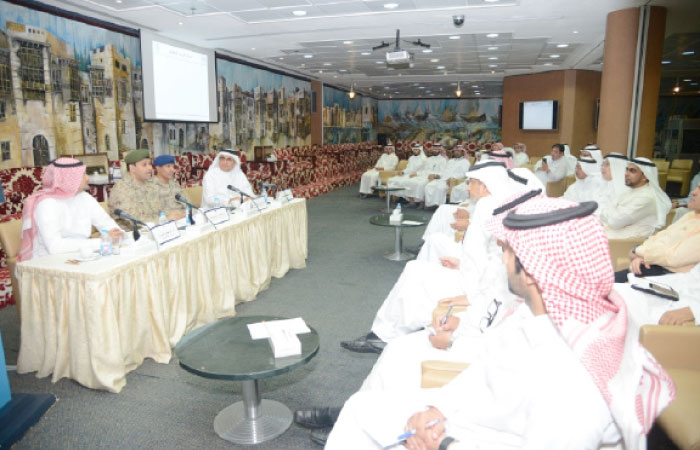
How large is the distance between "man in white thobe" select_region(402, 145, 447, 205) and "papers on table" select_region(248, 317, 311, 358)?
811 cm

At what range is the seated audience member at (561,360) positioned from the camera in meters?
1.20

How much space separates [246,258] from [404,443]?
10.7 feet

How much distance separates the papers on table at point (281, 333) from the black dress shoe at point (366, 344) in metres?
0.97

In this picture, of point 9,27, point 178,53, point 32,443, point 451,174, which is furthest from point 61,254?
point 451,174

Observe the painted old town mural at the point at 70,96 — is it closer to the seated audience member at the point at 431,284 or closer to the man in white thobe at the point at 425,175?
the man in white thobe at the point at 425,175

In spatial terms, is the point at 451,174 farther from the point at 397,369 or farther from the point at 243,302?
the point at 397,369

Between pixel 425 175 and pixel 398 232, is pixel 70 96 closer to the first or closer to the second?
pixel 398 232

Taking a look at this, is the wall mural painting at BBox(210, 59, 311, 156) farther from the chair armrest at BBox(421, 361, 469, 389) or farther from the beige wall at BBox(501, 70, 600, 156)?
the chair armrest at BBox(421, 361, 469, 389)

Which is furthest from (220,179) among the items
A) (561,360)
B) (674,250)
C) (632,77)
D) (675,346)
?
(632,77)

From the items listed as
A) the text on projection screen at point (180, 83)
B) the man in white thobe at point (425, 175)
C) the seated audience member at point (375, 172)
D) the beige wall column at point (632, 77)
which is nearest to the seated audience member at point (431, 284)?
the beige wall column at point (632, 77)

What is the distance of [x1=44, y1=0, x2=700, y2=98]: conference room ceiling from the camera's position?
605cm

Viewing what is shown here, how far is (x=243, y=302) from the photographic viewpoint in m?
4.56

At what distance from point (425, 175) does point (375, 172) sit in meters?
1.41

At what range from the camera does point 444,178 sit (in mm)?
10672
